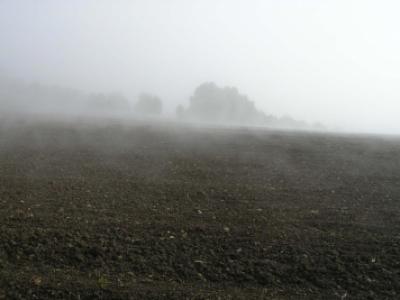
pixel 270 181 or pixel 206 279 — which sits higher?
pixel 270 181

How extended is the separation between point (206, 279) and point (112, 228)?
2.35m

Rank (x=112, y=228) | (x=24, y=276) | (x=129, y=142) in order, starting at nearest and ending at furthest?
(x=24, y=276), (x=112, y=228), (x=129, y=142)

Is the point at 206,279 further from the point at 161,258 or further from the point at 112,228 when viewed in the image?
the point at 112,228

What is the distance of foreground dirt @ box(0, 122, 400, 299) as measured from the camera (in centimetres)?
462

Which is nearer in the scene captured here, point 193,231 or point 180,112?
point 193,231

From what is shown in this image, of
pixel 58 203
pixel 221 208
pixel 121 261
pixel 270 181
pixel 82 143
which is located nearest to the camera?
pixel 121 261

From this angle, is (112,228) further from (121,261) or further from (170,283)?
(170,283)

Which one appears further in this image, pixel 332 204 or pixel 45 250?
pixel 332 204

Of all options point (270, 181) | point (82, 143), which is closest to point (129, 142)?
point (82, 143)

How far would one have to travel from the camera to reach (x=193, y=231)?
6.18 m

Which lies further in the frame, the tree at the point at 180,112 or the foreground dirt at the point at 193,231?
the tree at the point at 180,112

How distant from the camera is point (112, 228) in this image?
6.09 metres

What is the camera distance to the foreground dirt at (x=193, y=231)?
4.62m

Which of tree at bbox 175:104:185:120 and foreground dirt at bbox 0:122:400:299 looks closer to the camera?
foreground dirt at bbox 0:122:400:299
